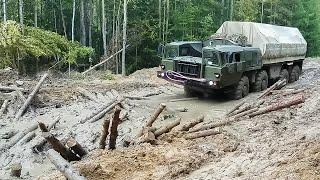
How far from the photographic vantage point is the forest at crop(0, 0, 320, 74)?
94.7ft

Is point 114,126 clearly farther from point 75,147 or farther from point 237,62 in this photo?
point 237,62

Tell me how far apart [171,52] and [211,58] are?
2.17m

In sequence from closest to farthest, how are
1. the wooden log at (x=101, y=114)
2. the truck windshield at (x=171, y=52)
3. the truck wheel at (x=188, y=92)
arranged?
the wooden log at (x=101, y=114)
the truck windshield at (x=171, y=52)
the truck wheel at (x=188, y=92)

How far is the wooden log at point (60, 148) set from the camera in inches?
317

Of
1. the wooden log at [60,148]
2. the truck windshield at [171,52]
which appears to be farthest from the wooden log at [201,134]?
the truck windshield at [171,52]

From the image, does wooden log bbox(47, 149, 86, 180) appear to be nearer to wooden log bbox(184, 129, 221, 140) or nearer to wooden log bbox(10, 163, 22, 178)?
wooden log bbox(10, 163, 22, 178)

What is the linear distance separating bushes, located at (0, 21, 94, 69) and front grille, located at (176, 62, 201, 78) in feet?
23.8

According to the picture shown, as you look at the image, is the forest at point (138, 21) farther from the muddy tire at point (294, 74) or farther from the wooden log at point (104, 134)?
the wooden log at point (104, 134)

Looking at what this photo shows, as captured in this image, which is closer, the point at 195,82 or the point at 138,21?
the point at 195,82

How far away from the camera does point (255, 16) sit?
38.3 m

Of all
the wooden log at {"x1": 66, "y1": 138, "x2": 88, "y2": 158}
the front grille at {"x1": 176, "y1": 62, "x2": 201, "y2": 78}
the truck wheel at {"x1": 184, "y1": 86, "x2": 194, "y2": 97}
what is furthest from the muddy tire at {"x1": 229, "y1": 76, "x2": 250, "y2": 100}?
the wooden log at {"x1": 66, "y1": 138, "x2": 88, "y2": 158}

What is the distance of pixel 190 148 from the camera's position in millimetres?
8922

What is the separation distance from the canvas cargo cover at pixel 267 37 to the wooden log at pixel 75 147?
1031cm

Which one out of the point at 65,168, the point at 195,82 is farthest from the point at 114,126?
the point at 195,82
